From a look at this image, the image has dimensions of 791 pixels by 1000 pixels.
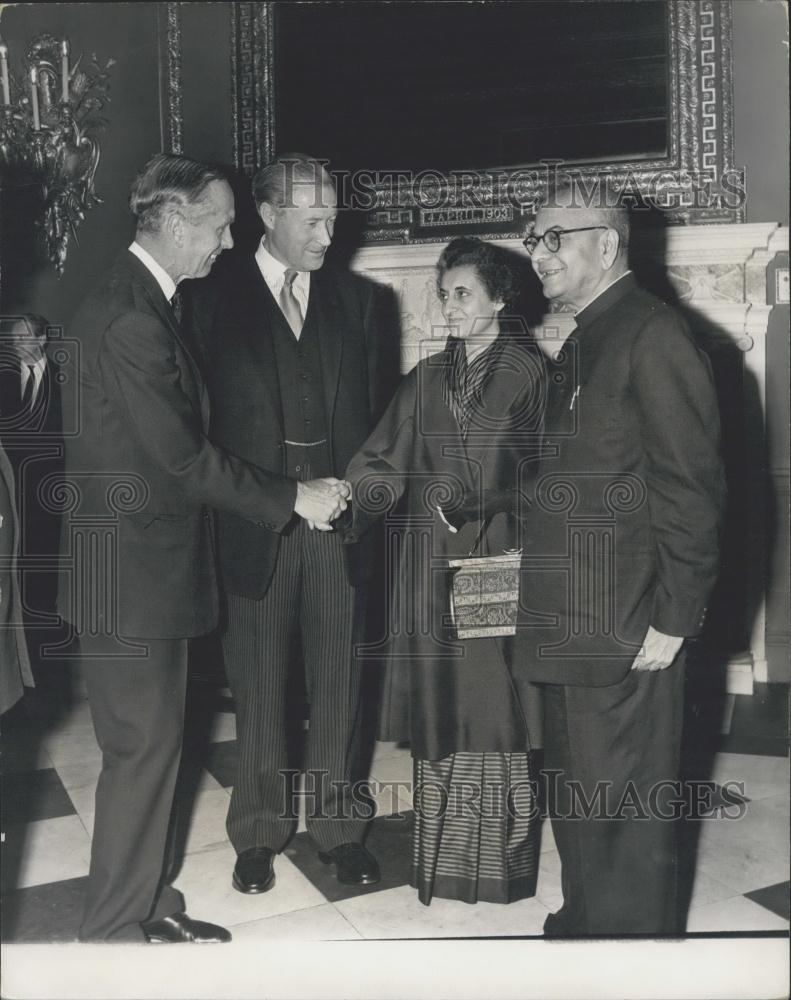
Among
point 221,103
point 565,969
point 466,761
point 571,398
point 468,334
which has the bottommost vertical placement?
point 565,969

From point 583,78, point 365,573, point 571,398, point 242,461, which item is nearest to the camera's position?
point 571,398

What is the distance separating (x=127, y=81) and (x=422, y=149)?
1306 mm

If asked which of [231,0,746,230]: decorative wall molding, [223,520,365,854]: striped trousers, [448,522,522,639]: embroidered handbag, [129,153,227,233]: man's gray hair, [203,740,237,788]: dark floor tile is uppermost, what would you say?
[231,0,746,230]: decorative wall molding

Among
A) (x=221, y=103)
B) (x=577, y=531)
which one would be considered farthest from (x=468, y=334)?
(x=221, y=103)

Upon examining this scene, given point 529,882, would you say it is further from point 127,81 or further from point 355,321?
point 127,81

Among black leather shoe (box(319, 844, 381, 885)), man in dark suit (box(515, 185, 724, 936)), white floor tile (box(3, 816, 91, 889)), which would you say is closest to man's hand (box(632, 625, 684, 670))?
man in dark suit (box(515, 185, 724, 936))

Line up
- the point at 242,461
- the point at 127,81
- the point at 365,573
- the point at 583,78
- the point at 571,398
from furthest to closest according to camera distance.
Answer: the point at 127,81 → the point at 583,78 → the point at 365,573 → the point at 242,461 → the point at 571,398

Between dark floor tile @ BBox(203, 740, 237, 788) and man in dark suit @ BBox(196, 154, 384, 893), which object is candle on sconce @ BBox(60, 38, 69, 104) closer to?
man in dark suit @ BBox(196, 154, 384, 893)

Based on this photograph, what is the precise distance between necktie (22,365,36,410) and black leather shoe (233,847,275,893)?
171cm

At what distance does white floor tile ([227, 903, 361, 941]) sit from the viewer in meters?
2.05

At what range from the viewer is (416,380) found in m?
2.21

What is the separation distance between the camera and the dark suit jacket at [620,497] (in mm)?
1663

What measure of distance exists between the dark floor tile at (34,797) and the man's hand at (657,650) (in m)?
1.84

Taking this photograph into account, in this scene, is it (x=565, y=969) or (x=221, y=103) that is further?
(x=221, y=103)
